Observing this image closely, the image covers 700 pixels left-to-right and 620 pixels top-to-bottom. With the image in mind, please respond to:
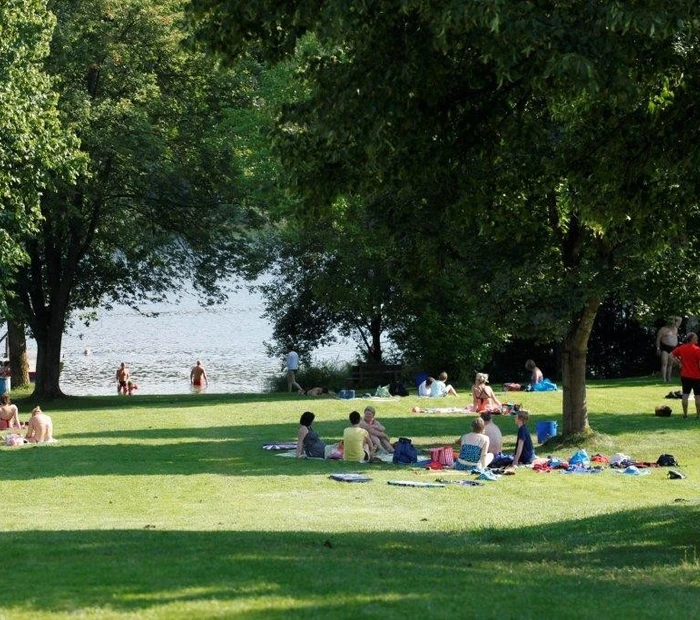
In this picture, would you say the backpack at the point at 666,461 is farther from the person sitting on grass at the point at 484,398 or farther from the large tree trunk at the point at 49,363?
the large tree trunk at the point at 49,363

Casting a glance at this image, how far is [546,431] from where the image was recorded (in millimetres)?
27156

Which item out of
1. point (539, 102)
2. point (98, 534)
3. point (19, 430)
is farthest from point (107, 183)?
point (98, 534)

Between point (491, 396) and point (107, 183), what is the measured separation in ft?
59.0

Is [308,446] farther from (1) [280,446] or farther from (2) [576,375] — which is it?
(2) [576,375]

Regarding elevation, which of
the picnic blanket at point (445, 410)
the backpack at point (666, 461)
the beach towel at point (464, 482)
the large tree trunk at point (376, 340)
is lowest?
the beach towel at point (464, 482)

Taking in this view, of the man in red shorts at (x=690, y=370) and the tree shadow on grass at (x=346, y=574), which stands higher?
the man in red shorts at (x=690, y=370)

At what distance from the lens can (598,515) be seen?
17.2m

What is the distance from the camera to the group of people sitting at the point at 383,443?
75.0 ft

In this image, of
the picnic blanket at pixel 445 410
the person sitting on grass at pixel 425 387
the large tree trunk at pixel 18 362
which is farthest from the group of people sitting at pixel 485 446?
the large tree trunk at pixel 18 362

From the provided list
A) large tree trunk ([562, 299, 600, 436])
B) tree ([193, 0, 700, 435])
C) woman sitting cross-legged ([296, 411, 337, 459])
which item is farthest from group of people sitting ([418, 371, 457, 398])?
tree ([193, 0, 700, 435])

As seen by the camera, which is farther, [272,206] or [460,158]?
[272,206]

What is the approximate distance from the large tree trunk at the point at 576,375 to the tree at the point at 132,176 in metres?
19.7

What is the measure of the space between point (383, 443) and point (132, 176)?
2193cm

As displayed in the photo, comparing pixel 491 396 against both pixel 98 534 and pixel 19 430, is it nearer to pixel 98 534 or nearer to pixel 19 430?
pixel 19 430
